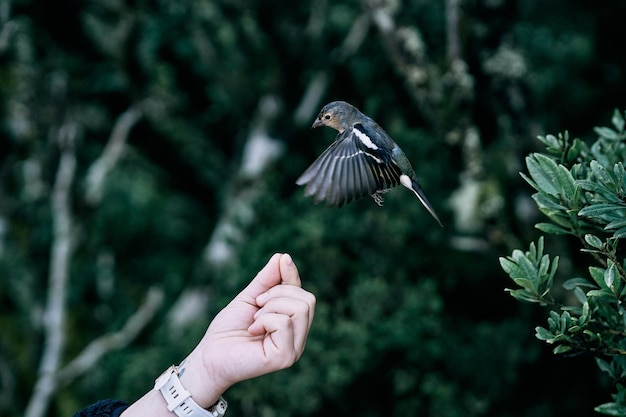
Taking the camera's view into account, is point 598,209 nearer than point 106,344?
Yes

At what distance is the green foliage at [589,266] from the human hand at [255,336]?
39cm

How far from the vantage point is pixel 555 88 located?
217 inches

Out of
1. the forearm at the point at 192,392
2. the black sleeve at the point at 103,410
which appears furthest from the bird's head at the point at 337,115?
the black sleeve at the point at 103,410

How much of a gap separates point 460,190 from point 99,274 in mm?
3373

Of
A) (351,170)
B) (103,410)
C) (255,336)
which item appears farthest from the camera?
(351,170)

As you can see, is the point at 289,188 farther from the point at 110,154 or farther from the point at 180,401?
the point at 180,401

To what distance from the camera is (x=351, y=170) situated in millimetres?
1661

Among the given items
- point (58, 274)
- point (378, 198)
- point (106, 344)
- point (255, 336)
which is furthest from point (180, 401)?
point (58, 274)

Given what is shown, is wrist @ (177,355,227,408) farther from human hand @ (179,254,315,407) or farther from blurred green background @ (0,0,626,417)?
blurred green background @ (0,0,626,417)

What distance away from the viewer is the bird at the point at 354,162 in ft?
5.17

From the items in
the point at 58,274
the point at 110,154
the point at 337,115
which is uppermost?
the point at 110,154

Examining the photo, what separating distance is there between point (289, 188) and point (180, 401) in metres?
4.25

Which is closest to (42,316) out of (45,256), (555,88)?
(45,256)

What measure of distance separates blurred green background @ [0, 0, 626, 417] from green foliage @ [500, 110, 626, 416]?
89.5 inches
